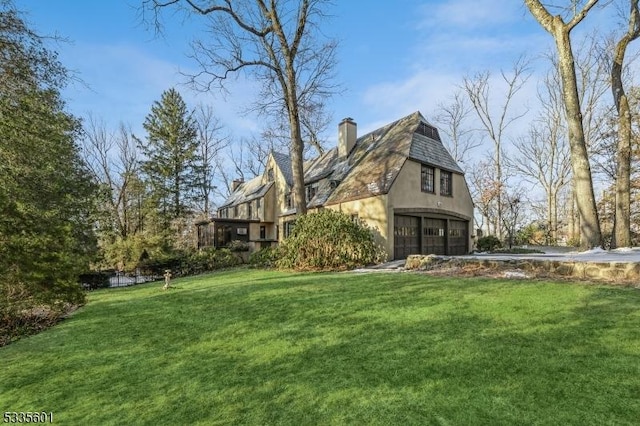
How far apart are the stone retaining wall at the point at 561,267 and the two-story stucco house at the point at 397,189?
173 inches

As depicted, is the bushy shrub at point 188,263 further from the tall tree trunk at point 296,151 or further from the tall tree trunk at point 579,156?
the tall tree trunk at point 579,156

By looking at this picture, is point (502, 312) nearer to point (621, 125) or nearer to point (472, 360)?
point (472, 360)

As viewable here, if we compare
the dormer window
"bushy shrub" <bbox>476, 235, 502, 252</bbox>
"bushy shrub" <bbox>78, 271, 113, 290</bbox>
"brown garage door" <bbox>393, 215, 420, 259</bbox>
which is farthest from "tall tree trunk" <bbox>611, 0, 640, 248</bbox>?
"bushy shrub" <bbox>78, 271, 113, 290</bbox>

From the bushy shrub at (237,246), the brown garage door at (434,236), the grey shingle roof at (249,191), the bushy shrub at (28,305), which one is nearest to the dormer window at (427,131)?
the brown garage door at (434,236)

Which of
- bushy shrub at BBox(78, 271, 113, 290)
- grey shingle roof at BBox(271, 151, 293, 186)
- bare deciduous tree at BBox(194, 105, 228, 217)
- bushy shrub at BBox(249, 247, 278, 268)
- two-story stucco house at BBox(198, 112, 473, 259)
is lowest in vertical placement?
bushy shrub at BBox(78, 271, 113, 290)

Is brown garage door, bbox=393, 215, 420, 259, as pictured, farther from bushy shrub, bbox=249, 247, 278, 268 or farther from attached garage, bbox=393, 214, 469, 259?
bushy shrub, bbox=249, 247, 278, 268

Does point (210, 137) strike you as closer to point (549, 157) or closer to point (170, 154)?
point (170, 154)

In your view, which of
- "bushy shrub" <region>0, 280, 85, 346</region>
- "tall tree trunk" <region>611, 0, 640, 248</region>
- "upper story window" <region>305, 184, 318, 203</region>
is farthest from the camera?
"upper story window" <region>305, 184, 318, 203</region>

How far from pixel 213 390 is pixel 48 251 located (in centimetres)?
695

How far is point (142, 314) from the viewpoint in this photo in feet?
23.5

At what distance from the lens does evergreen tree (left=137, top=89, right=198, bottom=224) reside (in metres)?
28.8

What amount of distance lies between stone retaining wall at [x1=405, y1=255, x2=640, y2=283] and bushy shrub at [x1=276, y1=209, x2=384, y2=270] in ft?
8.89

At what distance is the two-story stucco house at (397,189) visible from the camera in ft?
51.1

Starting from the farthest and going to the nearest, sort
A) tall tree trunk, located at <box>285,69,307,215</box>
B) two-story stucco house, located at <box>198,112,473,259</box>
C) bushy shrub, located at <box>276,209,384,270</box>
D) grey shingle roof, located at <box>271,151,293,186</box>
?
grey shingle roof, located at <box>271,151,293,186</box>, tall tree trunk, located at <box>285,69,307,215</box>, two-story stucco house, located at <box>198,112,473,259</box>, bushy shrub, located at <box>276,209,384,270</box>
